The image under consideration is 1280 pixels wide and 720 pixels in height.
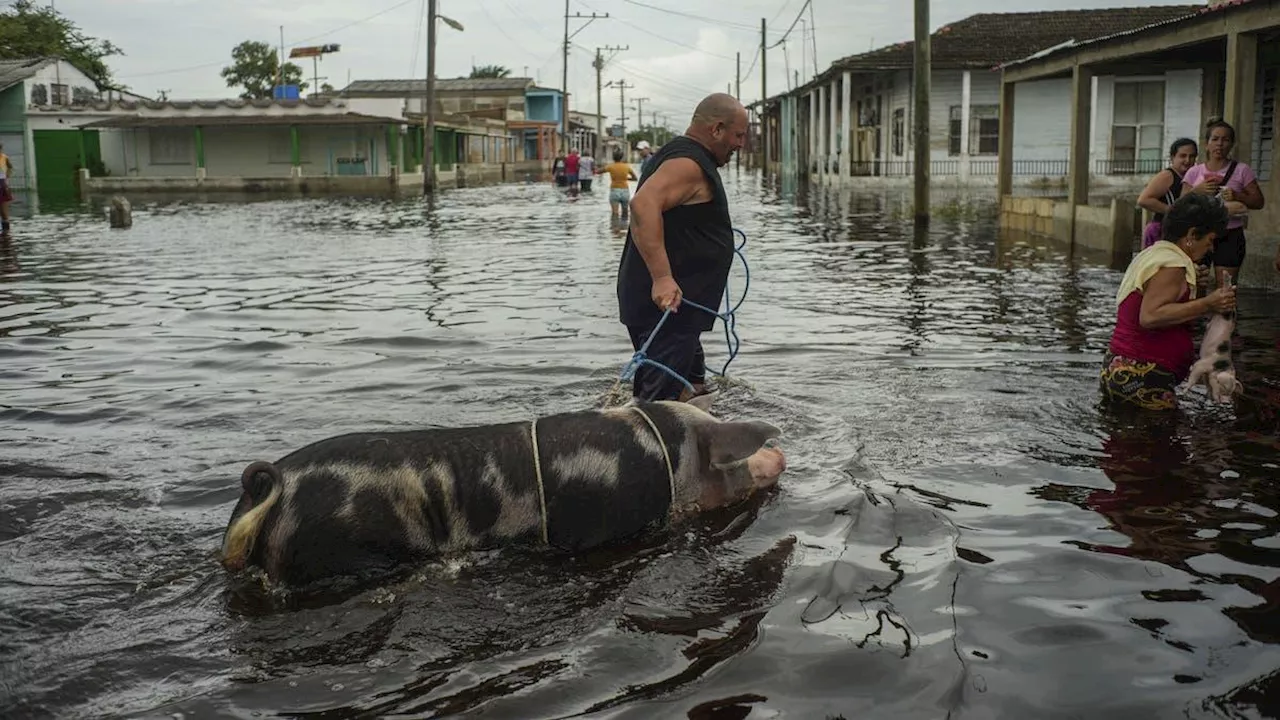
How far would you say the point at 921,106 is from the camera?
22.8 m

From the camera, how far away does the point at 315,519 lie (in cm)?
417

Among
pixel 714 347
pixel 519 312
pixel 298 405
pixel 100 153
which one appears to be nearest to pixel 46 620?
pixel 298 405

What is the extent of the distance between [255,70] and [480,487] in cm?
8694

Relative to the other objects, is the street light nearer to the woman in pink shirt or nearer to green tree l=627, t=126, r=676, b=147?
the woman in pink shirt

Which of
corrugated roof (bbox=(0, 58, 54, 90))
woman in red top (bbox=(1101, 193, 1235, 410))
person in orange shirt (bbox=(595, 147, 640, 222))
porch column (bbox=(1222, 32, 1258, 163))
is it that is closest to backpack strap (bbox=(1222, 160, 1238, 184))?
porch column (bbox=(1222, 32, 1258, 163))

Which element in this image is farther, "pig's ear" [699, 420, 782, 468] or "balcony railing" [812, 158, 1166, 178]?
"balcony railing" [812, 158, 1166, 178]

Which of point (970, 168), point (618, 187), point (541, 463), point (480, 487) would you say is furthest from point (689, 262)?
point (970, 168)

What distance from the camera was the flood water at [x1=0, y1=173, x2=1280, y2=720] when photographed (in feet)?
11.8

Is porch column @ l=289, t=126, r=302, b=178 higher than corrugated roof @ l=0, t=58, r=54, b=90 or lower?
lower

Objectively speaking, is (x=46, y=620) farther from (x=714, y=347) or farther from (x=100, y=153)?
(x=100, y=153)

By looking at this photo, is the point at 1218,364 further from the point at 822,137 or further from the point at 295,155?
the point at 295,155

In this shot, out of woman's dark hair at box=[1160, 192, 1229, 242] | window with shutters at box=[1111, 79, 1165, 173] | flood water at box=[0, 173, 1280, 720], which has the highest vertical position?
window with shutters at box=[1111, 79, 1165, 173]

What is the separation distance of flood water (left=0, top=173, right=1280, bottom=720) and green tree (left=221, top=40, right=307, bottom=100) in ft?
257

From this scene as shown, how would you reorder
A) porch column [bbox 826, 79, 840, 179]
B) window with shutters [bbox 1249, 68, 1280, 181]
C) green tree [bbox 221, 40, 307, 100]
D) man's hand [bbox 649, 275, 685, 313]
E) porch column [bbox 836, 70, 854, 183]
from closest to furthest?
man's hand [bbox 649, 275, 685, 313]
window with shutters [bbox 1249, 68, 1280, 181]
porch column [bbox 836, 70, 854, 183]
porch column [bbox 826, 79, 840, 179]
green tree [bbox 221, 40, 307, 100]
